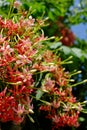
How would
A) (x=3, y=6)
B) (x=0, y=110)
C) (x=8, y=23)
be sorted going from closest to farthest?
(x=0, y=110)
(x=8, y=23)
(x=3, y=6)

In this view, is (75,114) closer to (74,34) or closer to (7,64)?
(7,64)

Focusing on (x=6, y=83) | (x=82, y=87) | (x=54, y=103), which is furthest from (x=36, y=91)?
(x=82, y=87)

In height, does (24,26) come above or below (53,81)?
above

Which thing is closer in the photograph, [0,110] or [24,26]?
[0,110]

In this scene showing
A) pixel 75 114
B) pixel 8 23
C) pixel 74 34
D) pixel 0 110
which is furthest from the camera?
pixel 74 34

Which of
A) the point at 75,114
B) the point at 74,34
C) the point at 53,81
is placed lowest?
the point at 74,34

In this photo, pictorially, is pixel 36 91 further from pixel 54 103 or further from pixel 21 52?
pixel 21 52

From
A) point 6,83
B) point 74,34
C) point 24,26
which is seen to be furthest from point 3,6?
point 74,34
